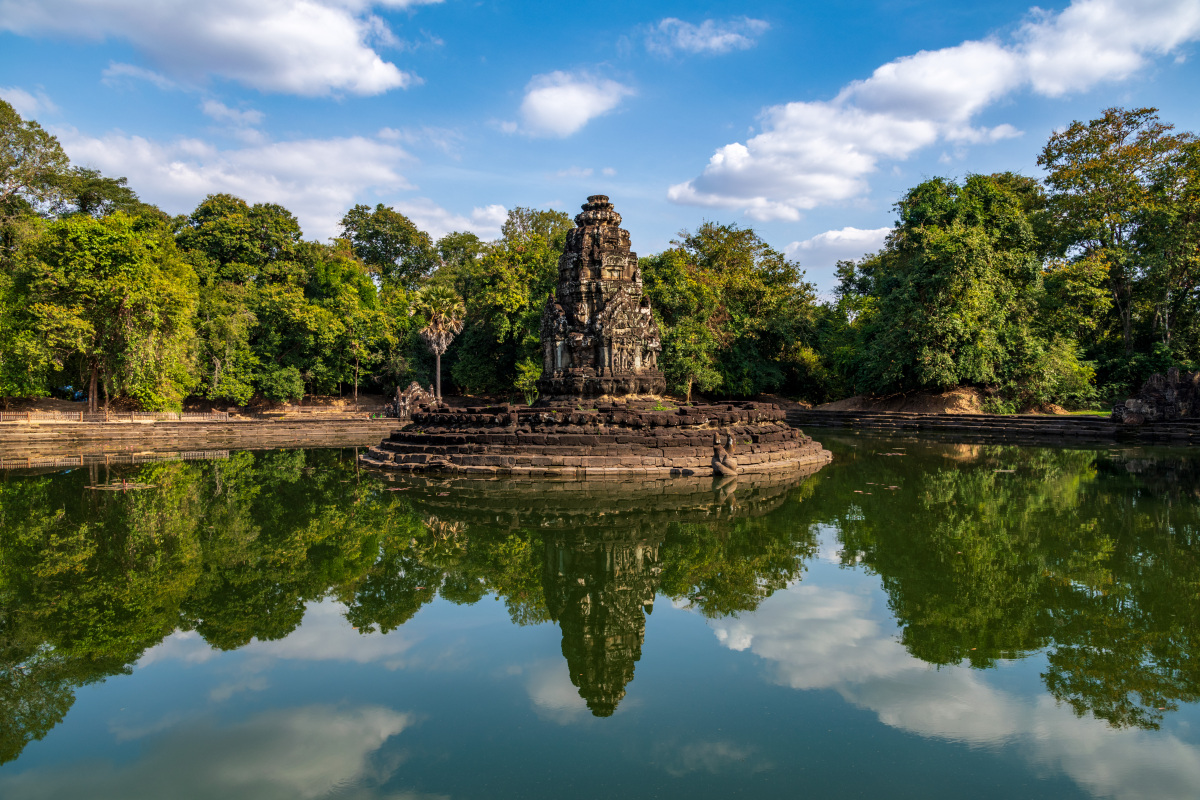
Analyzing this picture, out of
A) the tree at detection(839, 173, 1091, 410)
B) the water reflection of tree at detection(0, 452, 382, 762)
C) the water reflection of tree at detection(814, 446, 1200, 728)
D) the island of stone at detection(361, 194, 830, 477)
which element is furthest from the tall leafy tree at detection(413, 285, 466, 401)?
the water reflection of tree at detection(814, 446, 1200, 728)

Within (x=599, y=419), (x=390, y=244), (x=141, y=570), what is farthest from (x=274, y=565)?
(x=390, y=244)

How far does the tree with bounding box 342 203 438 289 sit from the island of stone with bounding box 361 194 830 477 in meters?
27.8

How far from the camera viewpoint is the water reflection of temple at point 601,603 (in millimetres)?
4078

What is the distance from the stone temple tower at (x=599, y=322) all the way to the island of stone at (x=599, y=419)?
0.08 feet

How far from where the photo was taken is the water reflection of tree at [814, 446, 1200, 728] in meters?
3.97

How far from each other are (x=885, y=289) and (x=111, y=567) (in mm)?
27206

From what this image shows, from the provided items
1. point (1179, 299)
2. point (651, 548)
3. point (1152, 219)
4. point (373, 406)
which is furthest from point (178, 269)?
point (1179, 299)

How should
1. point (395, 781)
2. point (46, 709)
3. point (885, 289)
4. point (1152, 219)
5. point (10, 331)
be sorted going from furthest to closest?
point (885, 289) → point (1152, 219) → point (10, 331) → point (46, 709) → point (395, 781)

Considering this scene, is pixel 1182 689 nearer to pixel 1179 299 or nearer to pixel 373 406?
pixel 1179 299

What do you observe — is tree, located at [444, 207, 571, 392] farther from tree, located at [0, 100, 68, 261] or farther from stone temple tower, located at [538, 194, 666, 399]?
tree, located at [0, 100, 68, 261]

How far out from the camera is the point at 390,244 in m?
41.8

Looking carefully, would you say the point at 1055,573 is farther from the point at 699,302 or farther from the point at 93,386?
the point at 93,386

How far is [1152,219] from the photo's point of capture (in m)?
23.0

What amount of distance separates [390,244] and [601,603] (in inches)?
1609
